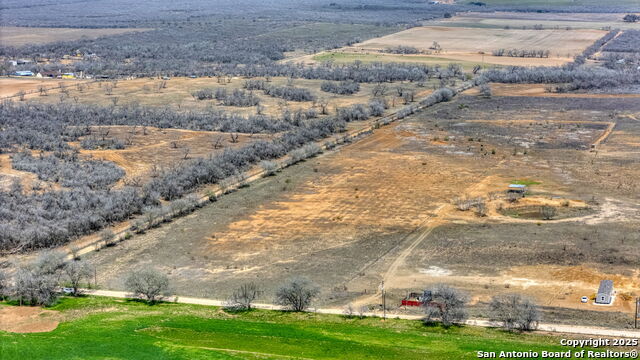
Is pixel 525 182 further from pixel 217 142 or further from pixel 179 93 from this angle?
pixel 179 93

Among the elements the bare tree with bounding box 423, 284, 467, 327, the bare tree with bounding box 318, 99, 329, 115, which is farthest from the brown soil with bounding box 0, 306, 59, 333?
the bare tree with bounding box 318, 99, 329, 115

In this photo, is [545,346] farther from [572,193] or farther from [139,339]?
[572,193]

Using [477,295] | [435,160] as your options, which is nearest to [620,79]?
[435,160]

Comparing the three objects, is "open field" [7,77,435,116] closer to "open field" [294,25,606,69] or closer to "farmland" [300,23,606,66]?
"open field" [294,25,606,69]

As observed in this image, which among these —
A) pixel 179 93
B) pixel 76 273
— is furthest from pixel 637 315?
pixel 179 93

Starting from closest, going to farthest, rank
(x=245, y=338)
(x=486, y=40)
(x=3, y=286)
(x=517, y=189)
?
(x=245, y=338), (x=3, y=286), (x=517, y=189), (x=486, y=40)

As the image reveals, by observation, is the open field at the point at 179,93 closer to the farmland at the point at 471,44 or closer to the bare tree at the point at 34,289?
the farmland at the point at 471,44

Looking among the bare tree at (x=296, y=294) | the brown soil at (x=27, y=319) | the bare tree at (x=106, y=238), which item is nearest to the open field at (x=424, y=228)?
the bare tree at (x=106, y=238)
